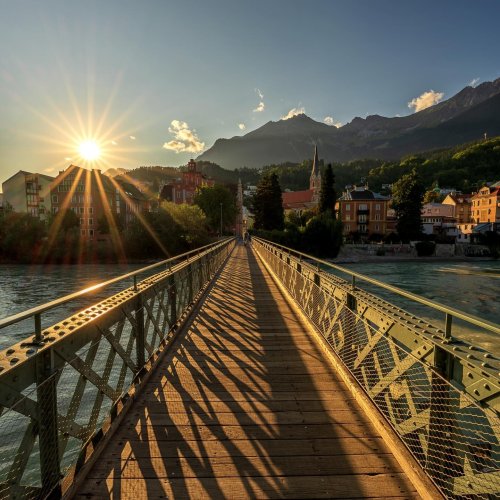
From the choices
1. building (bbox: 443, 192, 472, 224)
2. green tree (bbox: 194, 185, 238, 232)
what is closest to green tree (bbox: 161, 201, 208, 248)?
green tree (bbox: 194, 185, 238, 232)

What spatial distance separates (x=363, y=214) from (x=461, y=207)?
129 ft

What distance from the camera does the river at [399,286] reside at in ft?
60.1

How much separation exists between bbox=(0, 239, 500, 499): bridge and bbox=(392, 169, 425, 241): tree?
6812 centimetres

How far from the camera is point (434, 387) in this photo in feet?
8.52

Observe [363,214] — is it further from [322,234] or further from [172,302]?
[172,302]

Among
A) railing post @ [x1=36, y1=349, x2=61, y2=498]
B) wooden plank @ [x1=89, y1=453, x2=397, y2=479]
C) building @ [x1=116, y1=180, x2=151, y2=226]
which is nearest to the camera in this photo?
railing post @ [x1=36, y1=349, x2=61, y2=498]

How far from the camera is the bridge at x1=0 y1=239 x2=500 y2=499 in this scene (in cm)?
233

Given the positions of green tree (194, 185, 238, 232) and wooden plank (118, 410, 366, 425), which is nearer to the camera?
wooden plank (118, 410, 366, 425)

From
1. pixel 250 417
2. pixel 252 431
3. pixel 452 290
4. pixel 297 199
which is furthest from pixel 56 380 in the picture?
pixel 297 199

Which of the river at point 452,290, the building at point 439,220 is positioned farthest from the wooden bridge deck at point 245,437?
the building at point 439,220

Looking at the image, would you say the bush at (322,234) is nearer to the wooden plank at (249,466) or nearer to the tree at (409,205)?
the tree at (409,205)

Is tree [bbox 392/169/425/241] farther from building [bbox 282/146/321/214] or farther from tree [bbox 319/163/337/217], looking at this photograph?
building [bbox 282/146/321/214]

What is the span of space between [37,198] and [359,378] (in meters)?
74.1

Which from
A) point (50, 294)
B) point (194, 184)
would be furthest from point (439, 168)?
point (50, 294)
